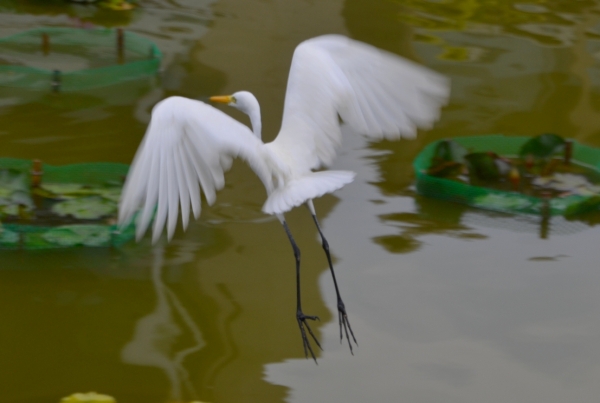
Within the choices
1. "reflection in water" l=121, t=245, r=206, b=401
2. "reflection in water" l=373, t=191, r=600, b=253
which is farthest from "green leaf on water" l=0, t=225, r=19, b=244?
"reflection in water" l=373, t=191, r=600, b=253

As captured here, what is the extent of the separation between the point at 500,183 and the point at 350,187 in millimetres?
776

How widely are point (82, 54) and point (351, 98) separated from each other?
11.3 feet

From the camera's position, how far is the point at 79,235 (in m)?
3.48

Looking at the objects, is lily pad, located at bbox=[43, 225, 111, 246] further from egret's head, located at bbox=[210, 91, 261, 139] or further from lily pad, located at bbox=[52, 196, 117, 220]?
egret's head, located at bbox=[210, 91, 261, 139]

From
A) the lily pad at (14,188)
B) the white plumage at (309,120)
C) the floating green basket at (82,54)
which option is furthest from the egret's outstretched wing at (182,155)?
the floating green basket at (82,54)

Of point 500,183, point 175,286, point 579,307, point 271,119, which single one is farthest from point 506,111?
point 175,286

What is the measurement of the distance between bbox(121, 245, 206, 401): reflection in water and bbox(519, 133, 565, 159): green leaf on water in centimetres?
206

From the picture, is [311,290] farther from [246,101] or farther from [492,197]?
[492,197]

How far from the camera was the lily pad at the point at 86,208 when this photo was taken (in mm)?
3682

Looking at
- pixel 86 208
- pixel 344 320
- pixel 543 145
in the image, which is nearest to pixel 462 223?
pixel 543 145

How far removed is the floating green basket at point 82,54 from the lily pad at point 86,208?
59.2 inches

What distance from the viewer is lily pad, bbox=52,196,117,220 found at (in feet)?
12.1

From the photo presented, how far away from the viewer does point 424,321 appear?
127 inches

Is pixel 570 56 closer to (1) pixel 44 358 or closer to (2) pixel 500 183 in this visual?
(2) pixel 500 183
